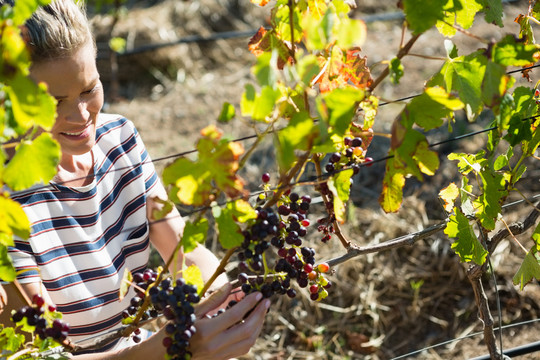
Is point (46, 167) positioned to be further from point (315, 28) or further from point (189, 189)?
point (315, 28)

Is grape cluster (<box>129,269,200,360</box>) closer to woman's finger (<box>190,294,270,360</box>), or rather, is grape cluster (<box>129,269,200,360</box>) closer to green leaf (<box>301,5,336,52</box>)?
woman's finger (<box>190,294,270,360</box>)

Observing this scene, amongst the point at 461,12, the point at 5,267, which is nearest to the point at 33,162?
the point at 5,267

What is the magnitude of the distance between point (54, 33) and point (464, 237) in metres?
0.76

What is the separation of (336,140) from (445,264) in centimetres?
162

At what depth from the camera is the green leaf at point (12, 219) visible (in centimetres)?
72

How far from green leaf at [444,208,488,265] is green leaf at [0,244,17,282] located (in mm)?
673

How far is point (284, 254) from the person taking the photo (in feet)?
2.98

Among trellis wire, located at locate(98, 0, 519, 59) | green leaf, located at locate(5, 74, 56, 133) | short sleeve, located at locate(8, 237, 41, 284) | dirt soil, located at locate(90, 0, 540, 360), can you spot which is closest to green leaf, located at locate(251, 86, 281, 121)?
green leaf, located at locate(5, 74, 56, 133)

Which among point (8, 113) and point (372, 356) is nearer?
point (8, 113)

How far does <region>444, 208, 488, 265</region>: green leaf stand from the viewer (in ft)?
3.51

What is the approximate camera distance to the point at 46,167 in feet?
2.36

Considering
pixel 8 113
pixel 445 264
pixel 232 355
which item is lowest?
pixel 445 264

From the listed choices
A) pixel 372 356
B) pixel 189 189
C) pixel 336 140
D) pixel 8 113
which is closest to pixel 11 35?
pixel 8 113

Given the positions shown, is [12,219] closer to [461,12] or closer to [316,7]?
[316,7]
